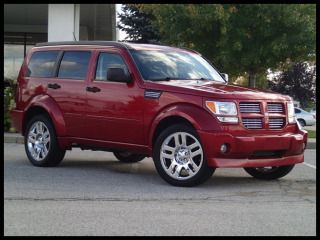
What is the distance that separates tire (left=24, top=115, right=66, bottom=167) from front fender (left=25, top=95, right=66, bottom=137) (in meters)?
0.14

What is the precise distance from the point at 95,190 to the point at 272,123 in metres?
2.43

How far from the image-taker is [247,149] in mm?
7613

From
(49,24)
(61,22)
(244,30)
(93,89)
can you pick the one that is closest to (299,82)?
(244,30)

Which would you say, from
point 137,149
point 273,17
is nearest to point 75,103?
point 137,149

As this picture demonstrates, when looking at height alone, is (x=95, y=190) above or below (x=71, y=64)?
below

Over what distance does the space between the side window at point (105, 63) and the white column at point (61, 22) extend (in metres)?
9.68

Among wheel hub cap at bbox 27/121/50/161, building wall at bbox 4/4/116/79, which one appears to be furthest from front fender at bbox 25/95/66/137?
building wall at bbox 4/4/116/79

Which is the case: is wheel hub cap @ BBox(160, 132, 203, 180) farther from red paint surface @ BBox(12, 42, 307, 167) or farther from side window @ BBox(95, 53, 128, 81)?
side window @ BBox(95, 53, 128, 81)

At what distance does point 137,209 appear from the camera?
641 cm

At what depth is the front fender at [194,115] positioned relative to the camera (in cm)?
758

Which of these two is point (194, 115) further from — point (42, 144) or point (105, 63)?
point (42, 144)

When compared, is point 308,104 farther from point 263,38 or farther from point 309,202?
point 309,202

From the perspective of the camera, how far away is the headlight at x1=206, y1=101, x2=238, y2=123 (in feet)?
24.9

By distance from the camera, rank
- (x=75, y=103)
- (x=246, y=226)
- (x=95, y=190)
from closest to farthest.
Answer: (x=246, y=226), (x=95, y=190), (x=75, y=103)
